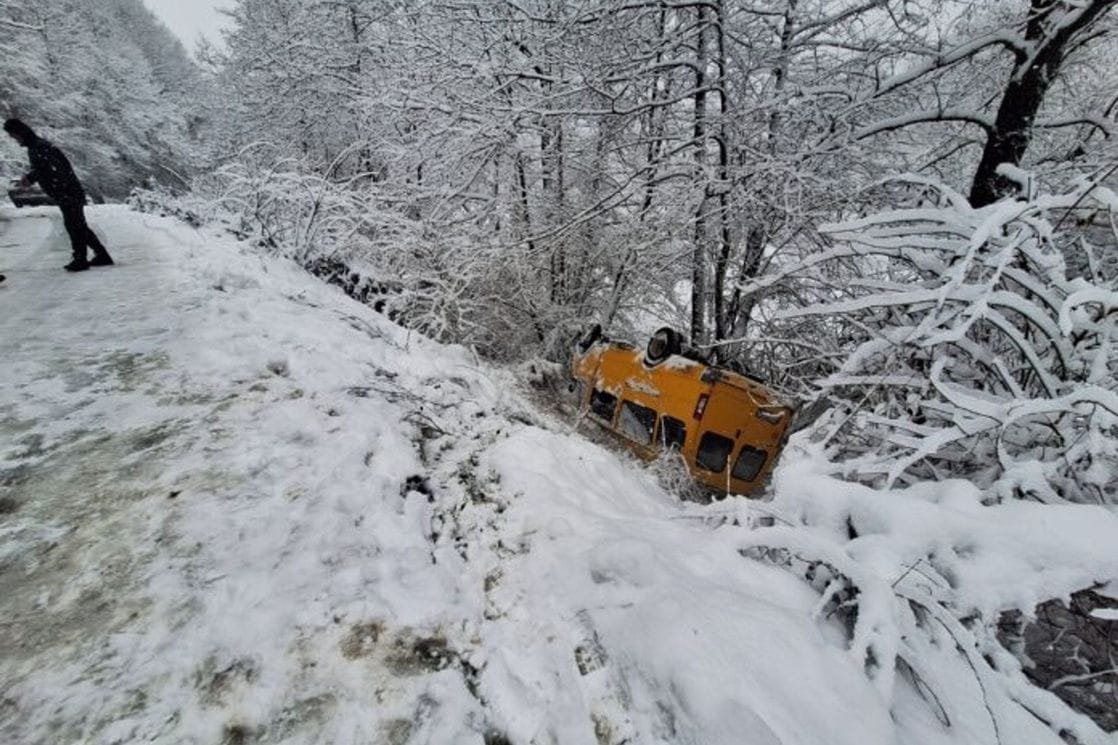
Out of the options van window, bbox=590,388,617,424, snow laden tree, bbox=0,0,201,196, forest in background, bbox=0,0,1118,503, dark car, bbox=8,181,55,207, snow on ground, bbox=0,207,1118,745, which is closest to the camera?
snow on ground, bbox=0,207,1118,745

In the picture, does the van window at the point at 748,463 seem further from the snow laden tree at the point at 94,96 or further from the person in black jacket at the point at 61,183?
the snow laden tree at the point at 94,96

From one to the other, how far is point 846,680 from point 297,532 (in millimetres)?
2070

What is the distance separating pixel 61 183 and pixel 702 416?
7847 millimetres

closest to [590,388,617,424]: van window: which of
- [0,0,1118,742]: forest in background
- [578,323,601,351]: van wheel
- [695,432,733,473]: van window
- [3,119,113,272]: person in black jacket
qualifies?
[695,432,733,473]: van window

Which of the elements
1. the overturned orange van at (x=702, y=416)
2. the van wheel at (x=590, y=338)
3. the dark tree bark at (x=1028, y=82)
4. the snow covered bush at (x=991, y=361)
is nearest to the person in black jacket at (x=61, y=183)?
the van wheel at (x=590, y=338)

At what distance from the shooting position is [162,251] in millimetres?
7605

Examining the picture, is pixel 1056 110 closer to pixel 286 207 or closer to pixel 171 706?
pixel 171 706

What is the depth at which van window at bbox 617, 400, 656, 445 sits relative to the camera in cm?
647

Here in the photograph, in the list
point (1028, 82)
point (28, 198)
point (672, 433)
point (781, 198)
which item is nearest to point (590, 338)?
point (672, 433)

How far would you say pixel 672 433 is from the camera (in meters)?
6.18

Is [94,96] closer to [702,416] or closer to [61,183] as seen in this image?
[61,183]

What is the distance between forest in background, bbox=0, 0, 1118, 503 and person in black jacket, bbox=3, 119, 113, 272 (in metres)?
2.50

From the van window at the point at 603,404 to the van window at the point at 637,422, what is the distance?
0.18 meters

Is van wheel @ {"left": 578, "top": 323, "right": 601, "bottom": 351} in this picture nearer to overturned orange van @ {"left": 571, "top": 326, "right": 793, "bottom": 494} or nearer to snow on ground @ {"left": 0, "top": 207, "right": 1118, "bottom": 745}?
overturned orange van @ {"left": 571, "top": 326, "right": 793, "bottom": 494}
